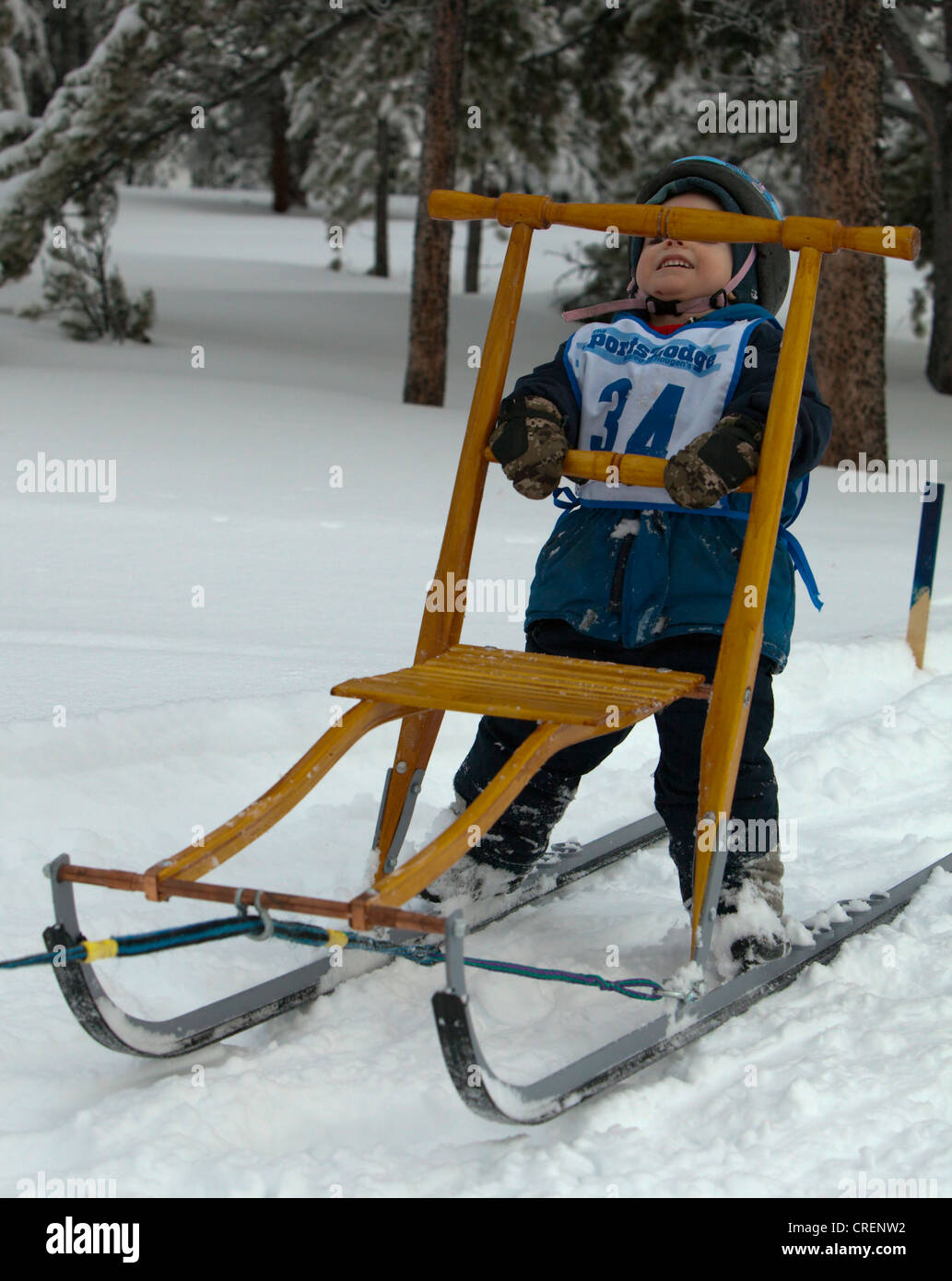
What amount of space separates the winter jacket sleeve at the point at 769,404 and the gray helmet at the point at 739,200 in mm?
241

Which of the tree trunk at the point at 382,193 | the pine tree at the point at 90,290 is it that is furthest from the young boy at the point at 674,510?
the tree trunk at the point at 382,193

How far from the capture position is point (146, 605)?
582 centimetres

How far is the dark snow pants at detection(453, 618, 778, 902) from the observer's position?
120 inches

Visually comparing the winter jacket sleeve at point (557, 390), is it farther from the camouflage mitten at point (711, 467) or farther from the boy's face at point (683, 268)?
the camouflage mitten at point (711, 467)

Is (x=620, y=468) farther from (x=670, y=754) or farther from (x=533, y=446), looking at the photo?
(x=670, y=754)

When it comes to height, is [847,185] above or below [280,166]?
below

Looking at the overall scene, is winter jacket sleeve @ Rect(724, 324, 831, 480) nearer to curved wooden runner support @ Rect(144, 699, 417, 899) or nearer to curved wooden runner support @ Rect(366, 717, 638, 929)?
curved wooden runner support @ Rect(366, 717, 638, 929)

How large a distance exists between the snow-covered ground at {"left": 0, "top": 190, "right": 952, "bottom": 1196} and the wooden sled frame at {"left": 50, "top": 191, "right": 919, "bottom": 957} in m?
0.37

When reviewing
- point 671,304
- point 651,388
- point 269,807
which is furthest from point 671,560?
point 269,807

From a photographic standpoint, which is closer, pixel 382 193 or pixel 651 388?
pixel 651 388

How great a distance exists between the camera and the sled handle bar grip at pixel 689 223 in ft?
9.08

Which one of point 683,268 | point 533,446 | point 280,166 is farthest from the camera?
point 280,166

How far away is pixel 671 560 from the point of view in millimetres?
3021

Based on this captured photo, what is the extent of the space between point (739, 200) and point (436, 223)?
8.85m
